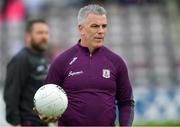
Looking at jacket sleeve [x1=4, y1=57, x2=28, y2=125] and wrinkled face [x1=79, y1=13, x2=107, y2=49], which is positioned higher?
wrinkled face [x1=79, y1=13, x2=107, y2=49]

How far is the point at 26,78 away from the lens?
10250mm

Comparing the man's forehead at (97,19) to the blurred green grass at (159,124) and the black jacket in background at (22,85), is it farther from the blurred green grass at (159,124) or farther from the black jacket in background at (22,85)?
the blurred green grass at (159,124)

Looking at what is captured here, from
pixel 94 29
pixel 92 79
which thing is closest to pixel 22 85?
pixel 92 79

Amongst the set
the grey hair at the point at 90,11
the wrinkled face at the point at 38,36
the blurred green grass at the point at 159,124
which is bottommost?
the blurred green grass at the point at 159,124

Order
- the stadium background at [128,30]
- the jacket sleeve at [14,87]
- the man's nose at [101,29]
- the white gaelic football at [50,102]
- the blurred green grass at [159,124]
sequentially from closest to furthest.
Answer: the white gaelic football at [50,102] < the man's nose at [101,29] < the jacket sleeve at [14,87] < the blurred green grass at [159,124] < the stadium background at [128,30]

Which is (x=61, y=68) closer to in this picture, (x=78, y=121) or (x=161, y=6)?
(x=78, y=121)

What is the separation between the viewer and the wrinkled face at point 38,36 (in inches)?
416

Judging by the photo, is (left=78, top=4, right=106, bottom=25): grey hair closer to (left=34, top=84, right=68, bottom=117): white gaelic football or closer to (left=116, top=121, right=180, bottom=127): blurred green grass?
(left=34, top=84, right=68, bottom=117): white gaelic football

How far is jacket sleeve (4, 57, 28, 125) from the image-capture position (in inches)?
396

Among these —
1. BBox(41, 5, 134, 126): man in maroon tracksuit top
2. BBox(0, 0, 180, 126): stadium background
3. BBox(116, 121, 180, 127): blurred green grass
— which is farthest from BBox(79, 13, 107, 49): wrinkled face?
BBox(0, 0, 180, 126): stadium background

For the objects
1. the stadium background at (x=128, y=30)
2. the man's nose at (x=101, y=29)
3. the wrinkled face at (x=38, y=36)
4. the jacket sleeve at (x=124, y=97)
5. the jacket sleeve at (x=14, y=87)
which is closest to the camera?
the man's nose at (x=101, y=29)

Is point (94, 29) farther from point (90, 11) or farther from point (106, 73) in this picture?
point (106, 73)

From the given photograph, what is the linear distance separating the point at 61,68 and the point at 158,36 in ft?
56.1

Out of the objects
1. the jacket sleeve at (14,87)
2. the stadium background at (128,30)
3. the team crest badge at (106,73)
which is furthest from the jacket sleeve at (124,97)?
the stadium background at (128,30)
